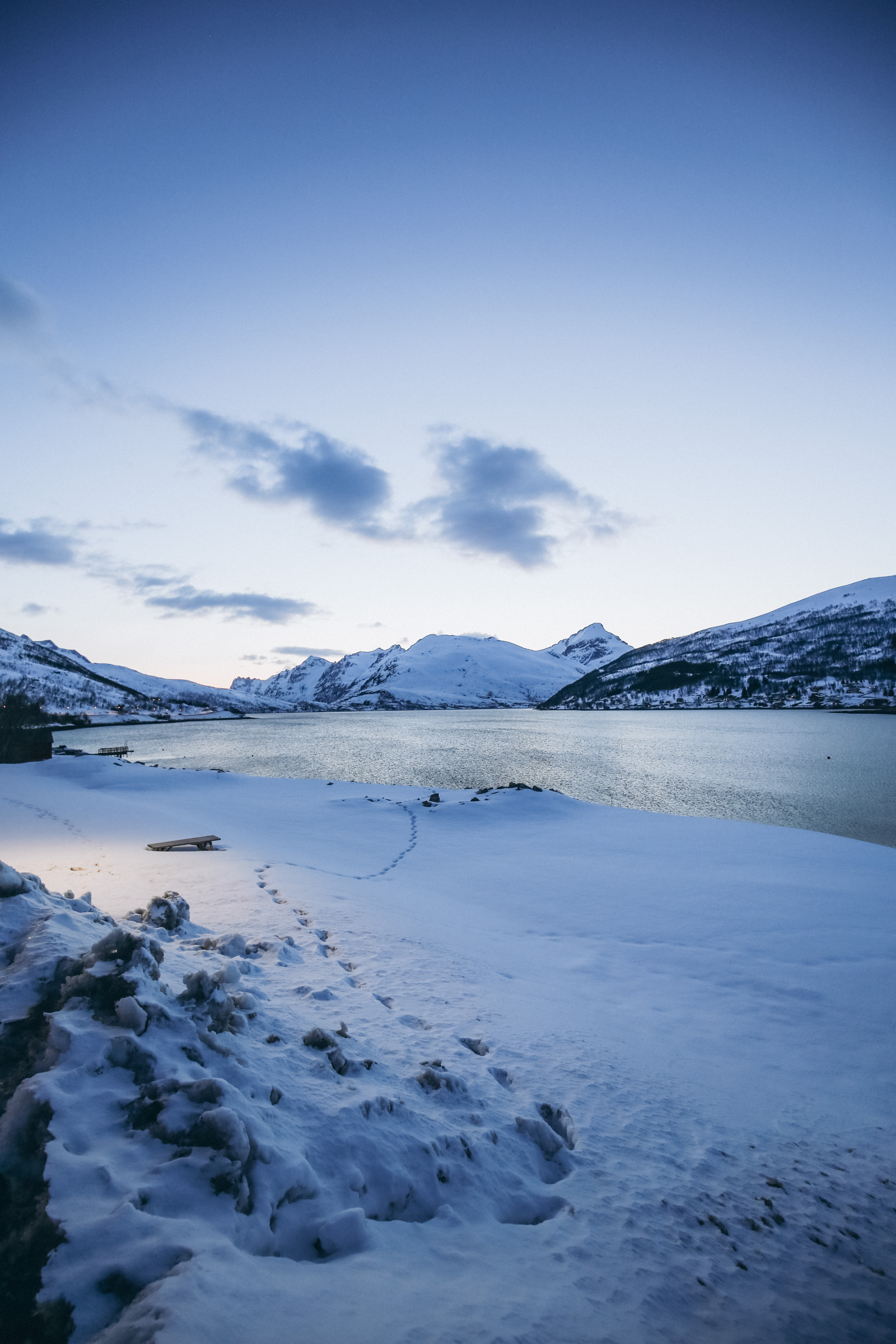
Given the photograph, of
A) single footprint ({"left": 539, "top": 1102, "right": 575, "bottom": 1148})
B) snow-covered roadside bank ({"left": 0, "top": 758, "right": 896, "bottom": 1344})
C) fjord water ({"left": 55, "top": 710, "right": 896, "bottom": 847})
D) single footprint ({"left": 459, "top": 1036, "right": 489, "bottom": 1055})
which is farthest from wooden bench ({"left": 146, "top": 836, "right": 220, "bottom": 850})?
fjord water ({"left": 55, "top": 710, "right": 896, "bottom": 847})

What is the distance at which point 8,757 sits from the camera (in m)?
35.4

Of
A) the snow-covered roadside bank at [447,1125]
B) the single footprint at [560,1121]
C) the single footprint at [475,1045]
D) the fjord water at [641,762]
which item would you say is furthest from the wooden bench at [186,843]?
the fjord water at [641,762]

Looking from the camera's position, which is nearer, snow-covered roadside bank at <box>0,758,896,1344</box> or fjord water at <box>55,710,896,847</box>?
snow-covered roadside bank at <box>0,758,896,1344</box>

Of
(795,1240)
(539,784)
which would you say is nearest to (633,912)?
(795,1240)

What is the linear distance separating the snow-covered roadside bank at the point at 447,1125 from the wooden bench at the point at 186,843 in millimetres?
4065

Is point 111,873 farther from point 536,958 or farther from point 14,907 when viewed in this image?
point 536,958

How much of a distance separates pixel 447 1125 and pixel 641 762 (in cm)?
4706

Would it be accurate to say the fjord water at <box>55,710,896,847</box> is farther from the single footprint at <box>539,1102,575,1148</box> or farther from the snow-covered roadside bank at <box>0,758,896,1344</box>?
the single footprint at <box>539,1102,575,1148</box>

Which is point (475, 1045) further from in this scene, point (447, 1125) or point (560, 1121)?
point (447, 1125)

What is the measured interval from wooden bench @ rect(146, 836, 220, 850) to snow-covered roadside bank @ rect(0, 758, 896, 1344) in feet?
13.3

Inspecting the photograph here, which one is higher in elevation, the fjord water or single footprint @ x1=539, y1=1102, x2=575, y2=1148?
single footprint @ x1=539, y1=1102, x2=575, y2=1148

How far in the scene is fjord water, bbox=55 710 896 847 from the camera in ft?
91.6

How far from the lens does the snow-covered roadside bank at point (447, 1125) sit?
2.83 m

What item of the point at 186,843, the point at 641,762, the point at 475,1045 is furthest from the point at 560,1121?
the point at 641,762
